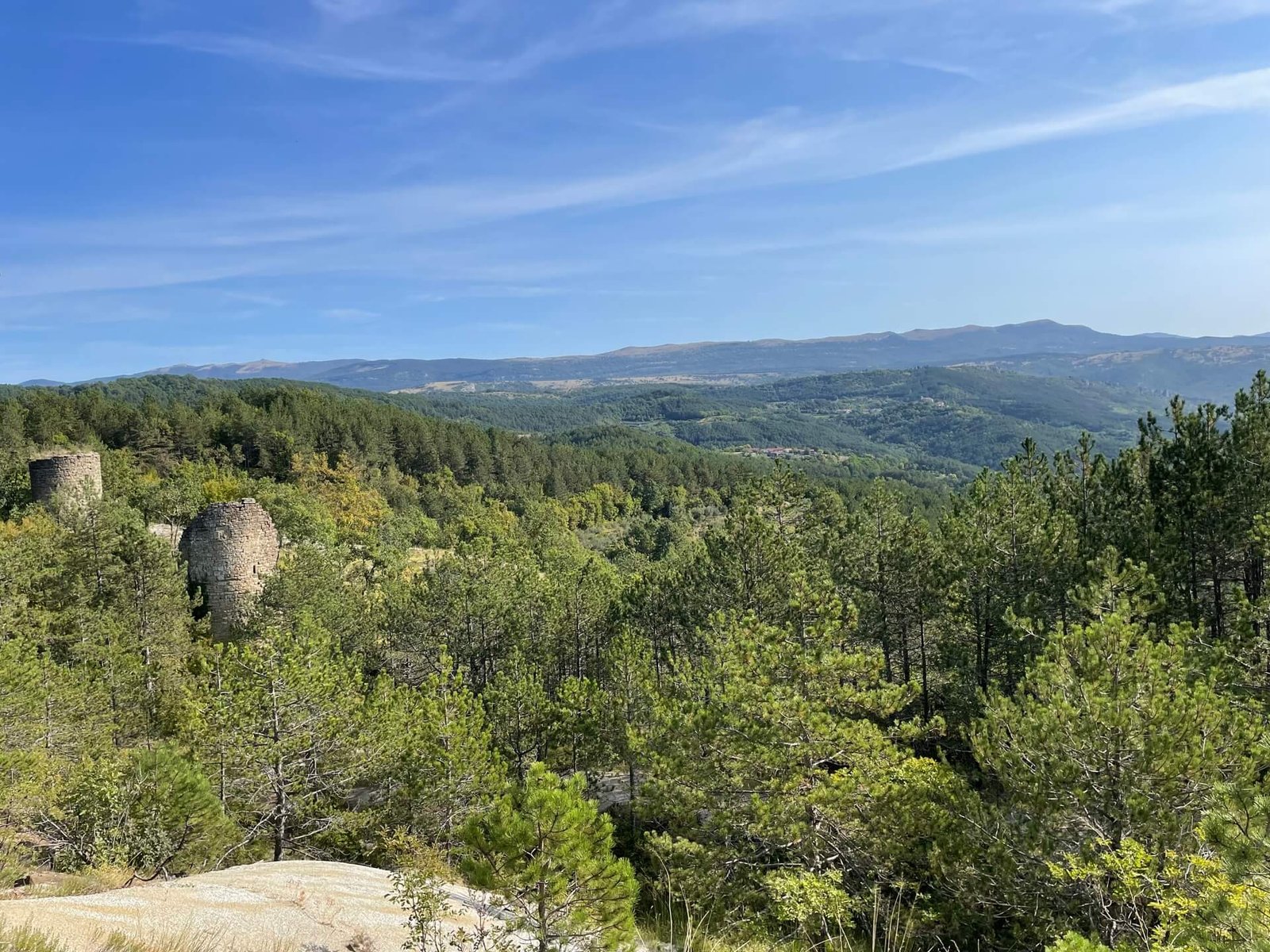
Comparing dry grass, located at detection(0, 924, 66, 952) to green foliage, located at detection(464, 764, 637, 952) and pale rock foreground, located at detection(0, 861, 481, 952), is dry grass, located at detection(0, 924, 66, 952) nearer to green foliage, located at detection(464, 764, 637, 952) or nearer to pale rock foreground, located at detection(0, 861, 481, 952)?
pale rock foreground, located at detection(0, 861, 481, 952)

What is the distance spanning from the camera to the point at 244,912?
349 inches

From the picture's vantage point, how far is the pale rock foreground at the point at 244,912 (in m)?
7.02

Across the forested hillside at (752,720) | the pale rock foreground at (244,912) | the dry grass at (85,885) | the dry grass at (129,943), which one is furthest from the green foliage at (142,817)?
the dry grass at (129,943)

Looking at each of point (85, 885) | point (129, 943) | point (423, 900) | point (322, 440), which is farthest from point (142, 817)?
point (322, 440)

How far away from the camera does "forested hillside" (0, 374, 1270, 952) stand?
1012 cm

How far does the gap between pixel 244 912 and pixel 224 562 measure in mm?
23697

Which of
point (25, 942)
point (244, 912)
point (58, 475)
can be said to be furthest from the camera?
point (58, 475)

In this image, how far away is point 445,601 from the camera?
28.2 metres

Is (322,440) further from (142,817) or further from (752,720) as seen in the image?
(752,720)

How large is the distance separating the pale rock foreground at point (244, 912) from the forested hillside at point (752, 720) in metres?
0.76

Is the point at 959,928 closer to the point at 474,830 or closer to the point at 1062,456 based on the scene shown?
the point at 474,830

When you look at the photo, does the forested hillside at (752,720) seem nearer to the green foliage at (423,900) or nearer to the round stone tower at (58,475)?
the green foliage at (423,900)

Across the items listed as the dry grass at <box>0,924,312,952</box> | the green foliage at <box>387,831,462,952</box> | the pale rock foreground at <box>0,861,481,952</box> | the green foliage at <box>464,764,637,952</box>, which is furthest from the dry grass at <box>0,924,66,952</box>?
the green foliage at <box>464,764,637,952</box>

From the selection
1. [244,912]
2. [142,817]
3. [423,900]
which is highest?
[423,900]
